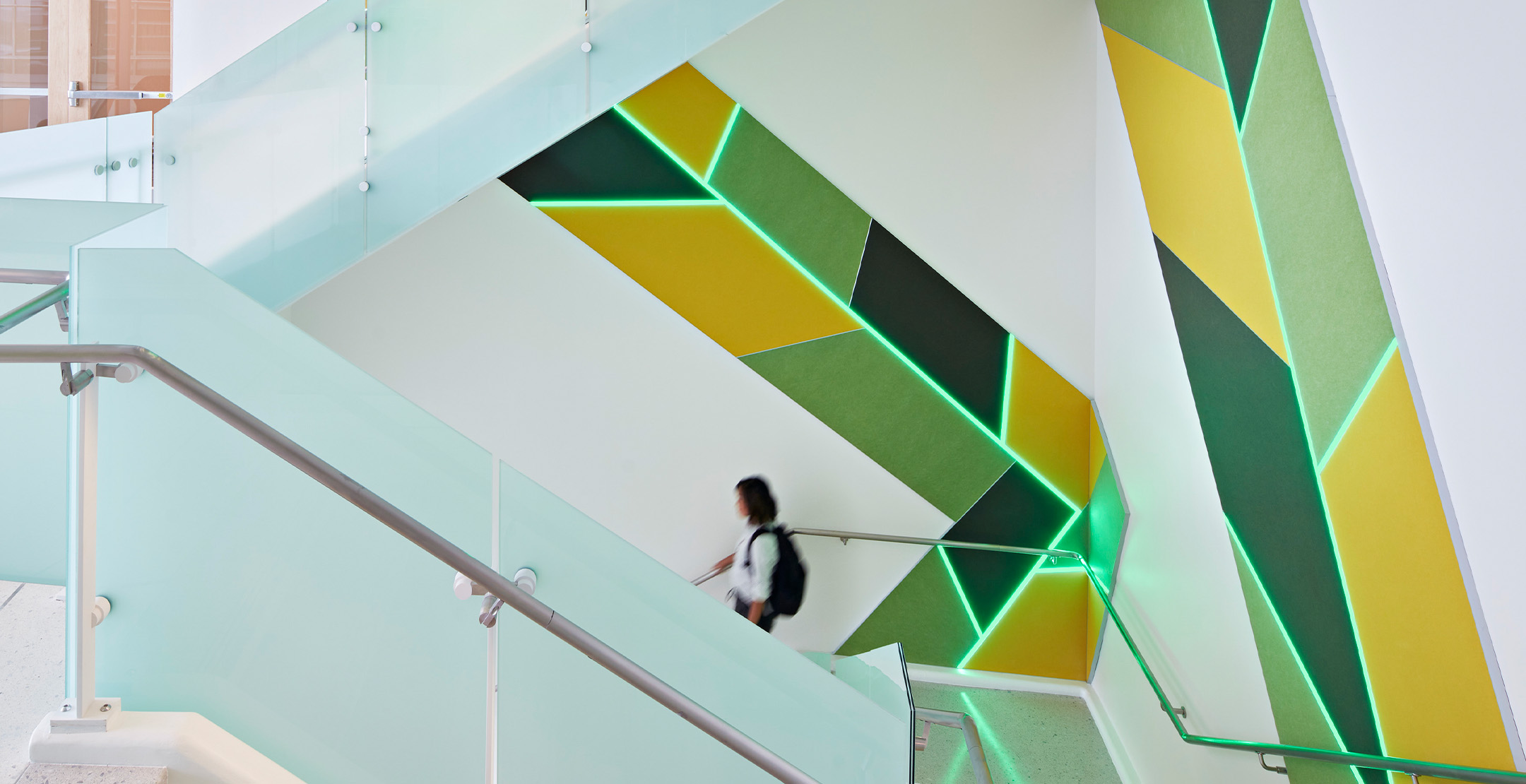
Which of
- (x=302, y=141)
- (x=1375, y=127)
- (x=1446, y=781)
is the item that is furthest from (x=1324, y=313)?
(x=302, y=141)

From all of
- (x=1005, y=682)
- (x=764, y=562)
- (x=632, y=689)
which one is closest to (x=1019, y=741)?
(x=1005, y=682)

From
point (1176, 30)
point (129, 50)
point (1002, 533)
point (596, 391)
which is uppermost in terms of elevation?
point (129, 50)

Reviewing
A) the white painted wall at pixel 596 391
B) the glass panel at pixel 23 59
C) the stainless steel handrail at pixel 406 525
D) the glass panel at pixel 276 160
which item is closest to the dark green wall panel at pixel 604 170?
the white painted wall at pixel 596 391

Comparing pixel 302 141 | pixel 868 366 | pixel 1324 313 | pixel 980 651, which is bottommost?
pixel 980 651

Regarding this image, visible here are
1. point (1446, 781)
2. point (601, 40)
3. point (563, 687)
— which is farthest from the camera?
point (601, 40)

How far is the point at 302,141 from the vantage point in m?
2.96

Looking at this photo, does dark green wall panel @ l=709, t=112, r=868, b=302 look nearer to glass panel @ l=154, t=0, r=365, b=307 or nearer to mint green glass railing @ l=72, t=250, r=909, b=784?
glass panel @ l=154, t=0, r=365, b=307

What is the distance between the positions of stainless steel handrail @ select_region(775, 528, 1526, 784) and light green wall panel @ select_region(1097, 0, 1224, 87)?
198 centimetres

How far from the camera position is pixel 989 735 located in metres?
3.97

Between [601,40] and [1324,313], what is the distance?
2608mm

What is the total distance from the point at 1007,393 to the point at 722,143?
6.25 ft

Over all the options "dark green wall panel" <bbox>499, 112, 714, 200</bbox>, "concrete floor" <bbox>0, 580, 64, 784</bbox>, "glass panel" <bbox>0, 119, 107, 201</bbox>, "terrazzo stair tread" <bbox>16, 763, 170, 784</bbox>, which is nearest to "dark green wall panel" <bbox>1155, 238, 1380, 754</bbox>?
"dark green wall panel" <bbox>499, 112, 714, 200</bbox>

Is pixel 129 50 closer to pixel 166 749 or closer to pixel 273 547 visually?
pixel 273 547

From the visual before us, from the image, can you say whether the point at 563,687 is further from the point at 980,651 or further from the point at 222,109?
the point at 980,651
